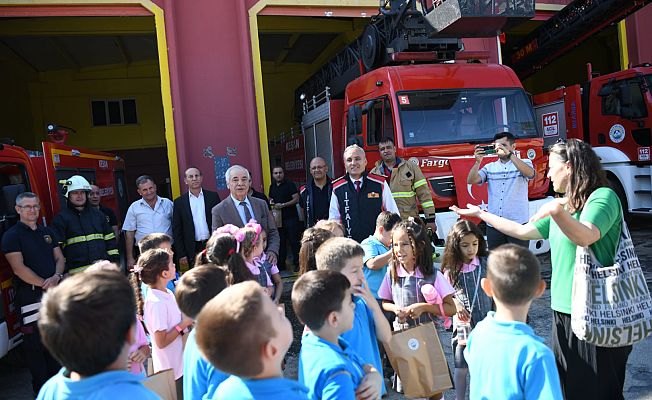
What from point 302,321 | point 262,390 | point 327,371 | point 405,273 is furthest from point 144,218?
point 262,390

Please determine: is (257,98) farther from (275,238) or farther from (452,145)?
(275,238)

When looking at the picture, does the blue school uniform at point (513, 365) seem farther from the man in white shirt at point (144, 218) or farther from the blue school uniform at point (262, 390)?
the man in white shirt at point (144, 218)

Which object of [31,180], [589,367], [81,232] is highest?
[31,180]

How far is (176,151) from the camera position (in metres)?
8.52

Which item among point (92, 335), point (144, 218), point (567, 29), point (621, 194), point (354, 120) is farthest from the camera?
point (567, 29)

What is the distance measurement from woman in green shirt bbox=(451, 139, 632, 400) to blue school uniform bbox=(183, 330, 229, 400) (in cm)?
159

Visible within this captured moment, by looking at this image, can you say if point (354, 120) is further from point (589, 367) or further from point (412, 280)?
point (589, 367)

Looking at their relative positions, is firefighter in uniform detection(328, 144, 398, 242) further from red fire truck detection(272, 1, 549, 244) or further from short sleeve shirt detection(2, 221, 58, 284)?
short sleeve shirt detection(2, 221, 58, 284)

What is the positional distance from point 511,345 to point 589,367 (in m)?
1.01

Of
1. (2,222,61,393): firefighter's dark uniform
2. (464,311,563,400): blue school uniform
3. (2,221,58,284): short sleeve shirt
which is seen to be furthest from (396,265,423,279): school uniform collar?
(2,221,58,284): short sleeve shirt

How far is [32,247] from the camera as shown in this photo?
13.8ft

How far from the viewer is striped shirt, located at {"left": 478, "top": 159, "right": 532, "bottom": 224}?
497 cm

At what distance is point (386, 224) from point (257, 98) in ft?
19.2

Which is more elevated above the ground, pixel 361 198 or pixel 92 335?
pixel 361 198
